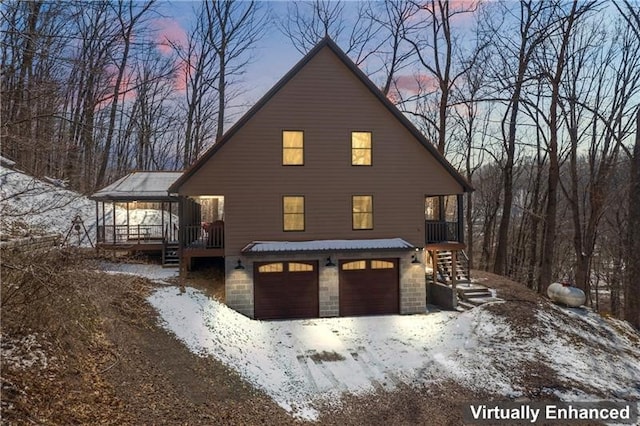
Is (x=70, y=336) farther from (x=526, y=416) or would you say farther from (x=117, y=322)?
(x=526, y=416)

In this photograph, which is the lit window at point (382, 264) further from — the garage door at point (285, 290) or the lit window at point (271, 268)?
the lit window at point (271, 268)

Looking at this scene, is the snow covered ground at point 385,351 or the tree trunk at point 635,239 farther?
the tree trunk at point 635,239

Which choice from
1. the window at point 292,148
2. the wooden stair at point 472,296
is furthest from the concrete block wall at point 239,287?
the wooden stair at point 472,296

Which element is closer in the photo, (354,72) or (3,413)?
(3,413)

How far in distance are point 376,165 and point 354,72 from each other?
3.83 m

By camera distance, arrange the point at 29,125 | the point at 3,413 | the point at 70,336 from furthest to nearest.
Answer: the point at 70,336, the point at 29,125, the point at 3,413

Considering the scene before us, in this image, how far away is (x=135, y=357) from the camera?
29.9 ft

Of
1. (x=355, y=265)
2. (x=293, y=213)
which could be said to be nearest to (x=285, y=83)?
(x=293, y=213)

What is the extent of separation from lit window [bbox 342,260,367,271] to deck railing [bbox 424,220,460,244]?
10.1ft

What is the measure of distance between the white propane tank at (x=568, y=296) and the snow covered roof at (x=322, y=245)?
6.99m

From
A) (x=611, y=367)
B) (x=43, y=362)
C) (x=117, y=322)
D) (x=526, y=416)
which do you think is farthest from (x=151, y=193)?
(x=611, y=367)

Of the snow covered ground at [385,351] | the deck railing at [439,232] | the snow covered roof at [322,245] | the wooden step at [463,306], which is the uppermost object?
the deck railing at [439,232]

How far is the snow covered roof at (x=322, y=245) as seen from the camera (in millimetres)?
14321

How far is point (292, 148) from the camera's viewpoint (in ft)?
49.2
